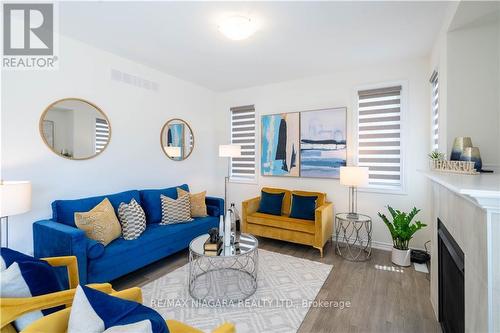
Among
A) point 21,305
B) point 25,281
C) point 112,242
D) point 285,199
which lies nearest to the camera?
point 21,305

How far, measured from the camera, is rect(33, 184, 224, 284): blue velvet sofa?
6.89 ft

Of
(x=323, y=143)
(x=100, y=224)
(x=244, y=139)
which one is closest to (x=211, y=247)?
(x=100, y=224)

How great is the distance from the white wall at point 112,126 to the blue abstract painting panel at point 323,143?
2019mm

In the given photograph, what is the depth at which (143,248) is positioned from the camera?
8.59 ft

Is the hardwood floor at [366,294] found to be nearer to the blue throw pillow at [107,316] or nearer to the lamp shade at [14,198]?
the lamp shade at [14,198]

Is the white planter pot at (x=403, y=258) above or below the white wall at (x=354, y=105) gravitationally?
below

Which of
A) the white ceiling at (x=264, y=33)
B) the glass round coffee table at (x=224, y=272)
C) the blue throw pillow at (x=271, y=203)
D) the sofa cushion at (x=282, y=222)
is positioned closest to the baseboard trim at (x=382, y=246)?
the sofa cushion at (x=282, y=222)

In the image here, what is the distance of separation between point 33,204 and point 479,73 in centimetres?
430

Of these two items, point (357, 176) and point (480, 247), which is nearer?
point (480, 247)

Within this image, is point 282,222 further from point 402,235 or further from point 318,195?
point 402,235

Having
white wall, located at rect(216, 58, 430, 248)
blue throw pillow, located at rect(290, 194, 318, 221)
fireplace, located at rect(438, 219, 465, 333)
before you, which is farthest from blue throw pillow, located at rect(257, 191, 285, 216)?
fireplace, located at rect(438, 219, 465, 333)

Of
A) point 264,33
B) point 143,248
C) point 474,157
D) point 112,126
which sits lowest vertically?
point 143,248

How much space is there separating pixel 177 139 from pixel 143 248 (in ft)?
6.70

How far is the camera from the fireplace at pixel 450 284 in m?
1.36
